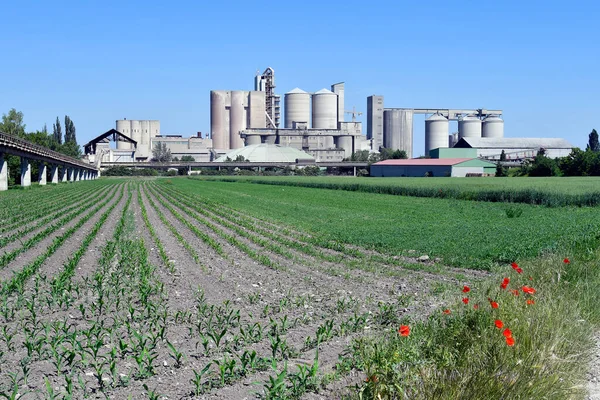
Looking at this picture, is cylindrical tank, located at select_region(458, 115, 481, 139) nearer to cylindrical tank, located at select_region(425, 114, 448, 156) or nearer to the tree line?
cylindrical tank, located at select_region(425, 114, 448, 156)

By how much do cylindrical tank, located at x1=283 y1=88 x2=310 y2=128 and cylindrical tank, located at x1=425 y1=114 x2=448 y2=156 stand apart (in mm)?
28722

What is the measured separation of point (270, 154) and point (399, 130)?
39130mm

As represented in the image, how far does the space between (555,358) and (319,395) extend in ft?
7.64

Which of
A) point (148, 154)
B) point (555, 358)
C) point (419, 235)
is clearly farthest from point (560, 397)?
point (148, 154)

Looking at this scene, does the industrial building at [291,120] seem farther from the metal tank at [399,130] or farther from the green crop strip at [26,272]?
the green crop strip at [26,272]

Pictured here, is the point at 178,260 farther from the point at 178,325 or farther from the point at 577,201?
the point at 577,201

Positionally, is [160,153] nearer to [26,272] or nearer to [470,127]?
[470,127]

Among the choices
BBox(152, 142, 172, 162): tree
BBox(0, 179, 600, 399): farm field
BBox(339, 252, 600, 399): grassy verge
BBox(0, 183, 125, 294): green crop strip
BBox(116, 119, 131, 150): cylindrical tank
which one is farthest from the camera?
BBox(116, 119, 131, 150): cylindrical tank

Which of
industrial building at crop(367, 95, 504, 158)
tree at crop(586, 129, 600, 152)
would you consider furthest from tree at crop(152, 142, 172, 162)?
tree at crop(586, 129, 600, 152)

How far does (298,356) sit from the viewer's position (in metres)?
7.53

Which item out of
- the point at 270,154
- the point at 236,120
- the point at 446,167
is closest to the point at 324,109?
the point at 270,154

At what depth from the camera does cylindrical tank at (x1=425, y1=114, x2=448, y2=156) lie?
504 ft

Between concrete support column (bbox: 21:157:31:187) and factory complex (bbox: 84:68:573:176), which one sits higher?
factory complex (bbox: 84:68:573:176)

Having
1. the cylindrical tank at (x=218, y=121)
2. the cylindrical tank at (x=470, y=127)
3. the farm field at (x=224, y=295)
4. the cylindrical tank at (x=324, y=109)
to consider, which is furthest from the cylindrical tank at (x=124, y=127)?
the farm field at (x=224, y=295)
